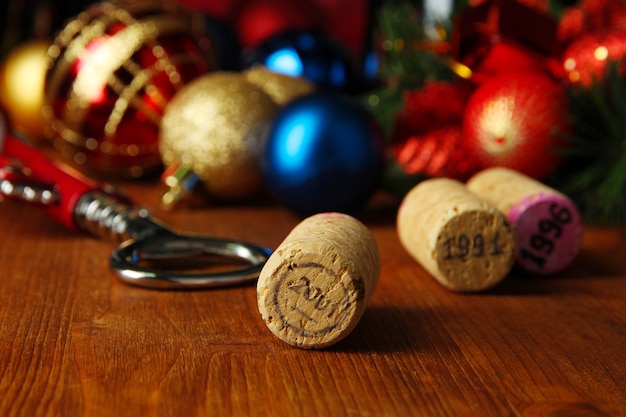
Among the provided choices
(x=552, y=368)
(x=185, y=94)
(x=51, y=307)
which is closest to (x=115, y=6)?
(x=185, y=94)

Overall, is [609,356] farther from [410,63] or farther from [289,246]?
[410,63]

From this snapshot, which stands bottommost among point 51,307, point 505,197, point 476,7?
point 51,307

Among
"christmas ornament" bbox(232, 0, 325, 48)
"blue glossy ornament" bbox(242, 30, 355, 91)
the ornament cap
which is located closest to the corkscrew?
the ornament cap

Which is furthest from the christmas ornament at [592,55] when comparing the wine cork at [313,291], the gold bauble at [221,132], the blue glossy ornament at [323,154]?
the wine cork at [313,291]

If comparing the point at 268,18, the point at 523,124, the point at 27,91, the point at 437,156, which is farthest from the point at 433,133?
the point at 27,91

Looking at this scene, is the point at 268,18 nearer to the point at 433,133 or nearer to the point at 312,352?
the point at 433,133

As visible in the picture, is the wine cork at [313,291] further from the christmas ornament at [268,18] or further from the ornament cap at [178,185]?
the christmas ornament at [268,18]
